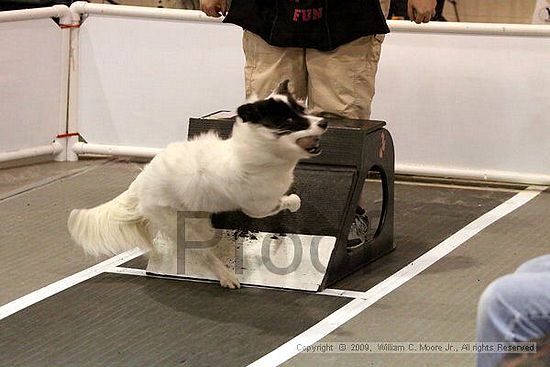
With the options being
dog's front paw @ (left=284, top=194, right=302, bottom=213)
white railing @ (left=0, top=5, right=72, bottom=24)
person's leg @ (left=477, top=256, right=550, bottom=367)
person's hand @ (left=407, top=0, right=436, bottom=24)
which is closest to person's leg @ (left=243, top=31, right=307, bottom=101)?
person's hand @ (left=407, top=0, right=436, bottom=24)

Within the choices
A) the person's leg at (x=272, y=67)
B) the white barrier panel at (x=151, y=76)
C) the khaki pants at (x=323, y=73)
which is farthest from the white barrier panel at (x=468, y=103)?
the person's leg at (x=272, y=67)

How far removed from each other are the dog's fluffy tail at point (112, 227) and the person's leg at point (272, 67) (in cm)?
78

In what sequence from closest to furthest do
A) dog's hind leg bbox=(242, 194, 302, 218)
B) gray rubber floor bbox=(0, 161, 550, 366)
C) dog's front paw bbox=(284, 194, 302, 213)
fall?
1. gray rubber floor bbox=(0, 161, 550, 366)
2. dog's hind leg bbox=(242, 194, 302, 218)
3. dog's front paw bbox=(284, 194, 302, 213)

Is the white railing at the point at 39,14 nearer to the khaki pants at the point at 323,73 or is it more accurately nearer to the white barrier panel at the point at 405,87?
the white barrier panel at the point at 405,87

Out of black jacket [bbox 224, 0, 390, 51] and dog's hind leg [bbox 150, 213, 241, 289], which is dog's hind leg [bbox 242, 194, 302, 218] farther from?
black jacket [bbox 224, 0, 390, 51]

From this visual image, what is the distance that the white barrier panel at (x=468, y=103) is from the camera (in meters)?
5.65

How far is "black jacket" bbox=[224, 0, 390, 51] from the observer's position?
14.7 ft

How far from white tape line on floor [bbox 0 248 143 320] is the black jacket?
Result: 112cm

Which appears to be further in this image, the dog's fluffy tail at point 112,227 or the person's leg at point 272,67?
the person's leg at point 272,67

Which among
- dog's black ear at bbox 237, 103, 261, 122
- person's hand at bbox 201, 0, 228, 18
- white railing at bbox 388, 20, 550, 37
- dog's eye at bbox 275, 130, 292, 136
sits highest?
person's hand at bbox 201, 0, 228, 18

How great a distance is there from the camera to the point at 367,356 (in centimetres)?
353

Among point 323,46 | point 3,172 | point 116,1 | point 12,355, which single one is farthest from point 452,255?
point 116,1

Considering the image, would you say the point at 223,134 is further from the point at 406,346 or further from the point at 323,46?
the point at 406,346

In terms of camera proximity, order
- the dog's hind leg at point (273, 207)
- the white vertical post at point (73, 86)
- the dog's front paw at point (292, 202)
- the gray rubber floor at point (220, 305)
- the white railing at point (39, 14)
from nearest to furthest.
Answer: the gray rubber floor at point (220, 305), the dog's hind leg at point (273, 207), the dog's front paw at point (292, 202), the white railing at point (39, 14), the white vertical post at point (73, 86)
